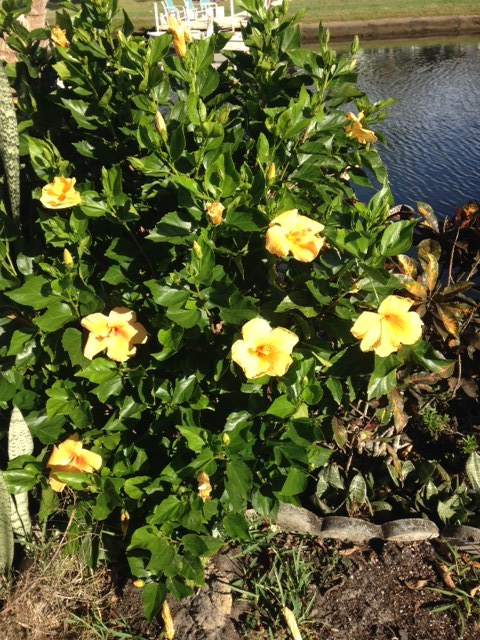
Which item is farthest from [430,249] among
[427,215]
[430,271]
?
[427,215]

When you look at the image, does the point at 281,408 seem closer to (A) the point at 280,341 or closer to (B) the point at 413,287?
(A) the point at 280,341

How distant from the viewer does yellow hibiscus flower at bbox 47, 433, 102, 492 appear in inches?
61.8

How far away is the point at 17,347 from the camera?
1560 millimetres

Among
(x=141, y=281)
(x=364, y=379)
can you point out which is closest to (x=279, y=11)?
(x=141, y=281)

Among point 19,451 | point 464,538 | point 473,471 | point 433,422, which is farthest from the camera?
point 433,422

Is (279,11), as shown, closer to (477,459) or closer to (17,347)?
(17,347)

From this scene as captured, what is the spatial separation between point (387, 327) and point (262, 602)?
1034 mm

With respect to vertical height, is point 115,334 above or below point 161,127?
below

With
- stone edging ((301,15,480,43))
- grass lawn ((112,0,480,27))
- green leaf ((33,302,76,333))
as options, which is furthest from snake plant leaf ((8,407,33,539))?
grass lawn ((112,0,480,27))

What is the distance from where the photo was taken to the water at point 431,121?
4922mm

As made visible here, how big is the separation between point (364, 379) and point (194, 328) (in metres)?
0.54

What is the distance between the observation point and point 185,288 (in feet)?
4.47

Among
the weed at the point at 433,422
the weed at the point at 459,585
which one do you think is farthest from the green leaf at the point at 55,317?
the weed at the point at 433,422

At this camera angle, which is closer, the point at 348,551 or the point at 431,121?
the point at 348,551
